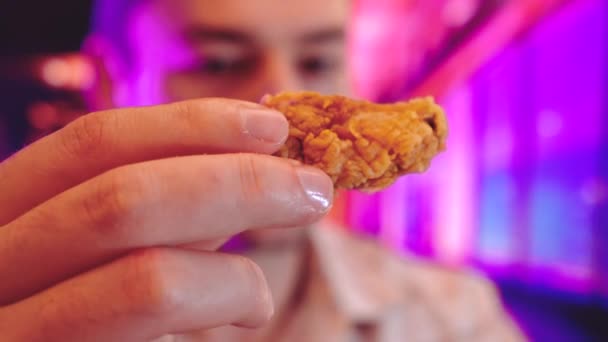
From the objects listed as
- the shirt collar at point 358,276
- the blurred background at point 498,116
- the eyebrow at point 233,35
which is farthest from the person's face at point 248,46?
the shirt collar at point 358,276

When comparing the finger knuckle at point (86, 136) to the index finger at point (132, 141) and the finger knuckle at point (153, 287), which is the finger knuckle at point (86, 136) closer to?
the index finger at point (132, 141)

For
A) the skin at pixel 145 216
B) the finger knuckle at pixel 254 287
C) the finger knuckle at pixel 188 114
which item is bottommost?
the finger knuckle at pixel 254 287

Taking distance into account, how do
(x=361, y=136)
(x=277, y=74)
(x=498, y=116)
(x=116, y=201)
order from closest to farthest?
1. (x=116, y=201)
2. (x=361, y=136)
3. (x=277, y=74)
4. (x=498, y=116)

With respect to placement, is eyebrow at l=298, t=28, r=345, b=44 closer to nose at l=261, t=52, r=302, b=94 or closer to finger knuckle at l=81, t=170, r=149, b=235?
nose at l=261, t=52, r=302, b=94

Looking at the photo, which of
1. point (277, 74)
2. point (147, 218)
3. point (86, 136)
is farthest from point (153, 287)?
point (277, 74)

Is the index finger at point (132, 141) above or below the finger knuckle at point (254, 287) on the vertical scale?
above

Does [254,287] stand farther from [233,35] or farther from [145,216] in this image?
[233,35]

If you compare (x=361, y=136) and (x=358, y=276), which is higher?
(x=361, y=136)
